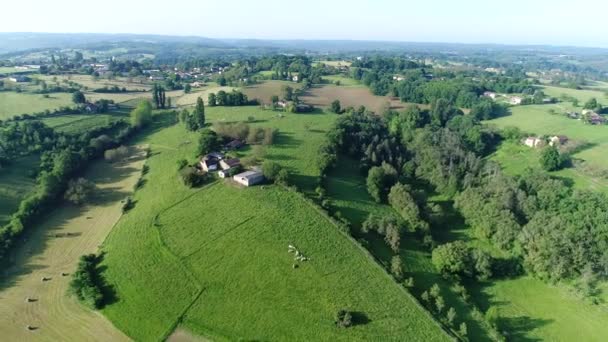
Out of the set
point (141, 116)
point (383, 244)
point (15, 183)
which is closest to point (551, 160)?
point (383, 244)

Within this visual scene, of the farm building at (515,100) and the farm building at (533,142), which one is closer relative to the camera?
the farm building at (533,142)

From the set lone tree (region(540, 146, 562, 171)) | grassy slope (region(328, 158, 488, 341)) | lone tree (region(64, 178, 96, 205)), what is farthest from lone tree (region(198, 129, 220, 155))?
lone tree (region(540, 146, 562, 171))

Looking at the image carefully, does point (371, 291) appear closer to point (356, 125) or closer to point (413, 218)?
point (413, 218)

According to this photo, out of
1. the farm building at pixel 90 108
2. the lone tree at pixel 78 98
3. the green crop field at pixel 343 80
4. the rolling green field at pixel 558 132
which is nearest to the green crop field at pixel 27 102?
the lone tree at pixel 78 98

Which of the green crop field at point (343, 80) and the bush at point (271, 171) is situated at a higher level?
the green crop field at point (343, 80)

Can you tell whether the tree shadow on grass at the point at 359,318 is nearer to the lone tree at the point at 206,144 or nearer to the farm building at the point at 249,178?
the farm building at the point at 249,178

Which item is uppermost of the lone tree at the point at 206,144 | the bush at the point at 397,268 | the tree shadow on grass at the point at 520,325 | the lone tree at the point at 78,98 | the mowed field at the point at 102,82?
the mowed field at the point at 102,82

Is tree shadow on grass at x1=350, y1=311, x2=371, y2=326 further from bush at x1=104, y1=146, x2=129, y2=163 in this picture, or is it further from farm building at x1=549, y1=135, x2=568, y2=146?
farm building at x1=549, y1=135, x2=568, y2=146
